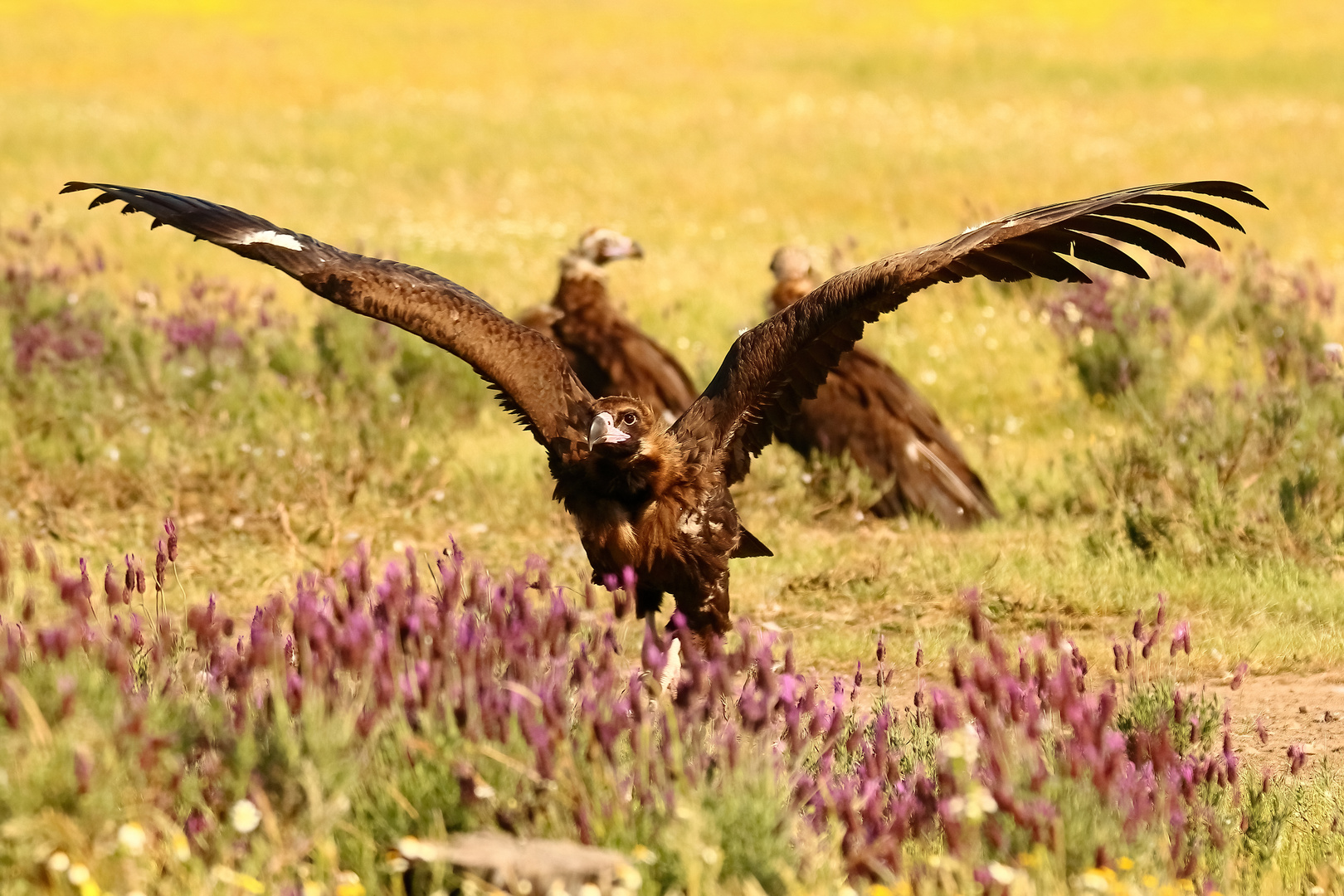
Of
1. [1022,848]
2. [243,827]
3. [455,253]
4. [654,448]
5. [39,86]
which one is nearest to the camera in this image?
[243,827]

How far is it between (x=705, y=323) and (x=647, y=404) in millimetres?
7107

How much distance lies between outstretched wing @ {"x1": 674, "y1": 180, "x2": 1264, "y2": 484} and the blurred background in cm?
137

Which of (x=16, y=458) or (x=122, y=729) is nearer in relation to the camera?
(x=122, y=729)

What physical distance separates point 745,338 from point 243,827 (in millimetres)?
2830

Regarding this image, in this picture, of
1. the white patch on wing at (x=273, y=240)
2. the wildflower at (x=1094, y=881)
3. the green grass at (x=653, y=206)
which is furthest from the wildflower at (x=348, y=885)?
the green grass at (x=653, y=206)

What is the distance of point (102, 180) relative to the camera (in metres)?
19.8

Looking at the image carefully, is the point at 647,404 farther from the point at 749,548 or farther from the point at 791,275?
the point at 791,275

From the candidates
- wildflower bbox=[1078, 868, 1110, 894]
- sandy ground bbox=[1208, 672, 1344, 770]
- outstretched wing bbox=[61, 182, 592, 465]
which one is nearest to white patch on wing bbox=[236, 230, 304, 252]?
outstretched wing bbox=[61, 182, 592, 465]

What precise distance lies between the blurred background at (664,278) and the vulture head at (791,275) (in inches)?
33.5

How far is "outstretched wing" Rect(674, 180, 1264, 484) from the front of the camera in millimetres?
4840

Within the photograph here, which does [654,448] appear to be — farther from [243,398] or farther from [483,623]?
[243,398]

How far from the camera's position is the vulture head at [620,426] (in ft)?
16.3

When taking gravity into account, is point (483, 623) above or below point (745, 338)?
below

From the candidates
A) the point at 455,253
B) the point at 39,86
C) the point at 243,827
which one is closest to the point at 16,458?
the point at 243,827
